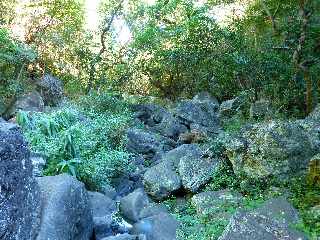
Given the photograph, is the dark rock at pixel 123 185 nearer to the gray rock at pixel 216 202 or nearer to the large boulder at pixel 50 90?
the gray rock at pixel 216 202

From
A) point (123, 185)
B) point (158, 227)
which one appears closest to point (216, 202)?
point (158, 227)

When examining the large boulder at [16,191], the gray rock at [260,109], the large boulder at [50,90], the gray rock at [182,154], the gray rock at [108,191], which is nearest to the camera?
the large boulder at [16,191]

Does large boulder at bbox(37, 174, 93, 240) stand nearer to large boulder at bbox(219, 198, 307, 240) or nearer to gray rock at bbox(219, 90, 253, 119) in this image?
large boulder at bbox(219, 198, 307, 240)

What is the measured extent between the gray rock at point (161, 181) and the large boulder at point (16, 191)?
341 centimetres

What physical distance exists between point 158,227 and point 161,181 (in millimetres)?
1906

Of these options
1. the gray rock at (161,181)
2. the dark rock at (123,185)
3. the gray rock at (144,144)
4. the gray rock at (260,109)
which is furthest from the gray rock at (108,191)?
the gray rock at (260,109)

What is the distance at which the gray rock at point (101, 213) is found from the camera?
702 centimetres

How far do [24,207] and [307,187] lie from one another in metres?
4.49

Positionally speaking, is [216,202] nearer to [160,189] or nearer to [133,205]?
[133,205]

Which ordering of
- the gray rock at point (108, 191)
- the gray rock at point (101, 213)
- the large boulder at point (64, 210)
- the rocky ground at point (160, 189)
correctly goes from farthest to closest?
the gray rock at point (108, 191) → the gray rock at point (101, 213) → the large boulder at point (64, 210) → the rocky ground at point (160, 189)

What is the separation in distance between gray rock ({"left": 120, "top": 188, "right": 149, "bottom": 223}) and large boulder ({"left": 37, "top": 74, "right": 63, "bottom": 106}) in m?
7.84

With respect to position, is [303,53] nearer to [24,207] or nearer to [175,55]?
[175,55]

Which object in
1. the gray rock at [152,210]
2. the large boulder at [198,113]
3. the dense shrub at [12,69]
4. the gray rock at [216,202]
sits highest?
the dense shrub at [12,69]

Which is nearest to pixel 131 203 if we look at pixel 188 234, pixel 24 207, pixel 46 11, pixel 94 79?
pixel 188 234
